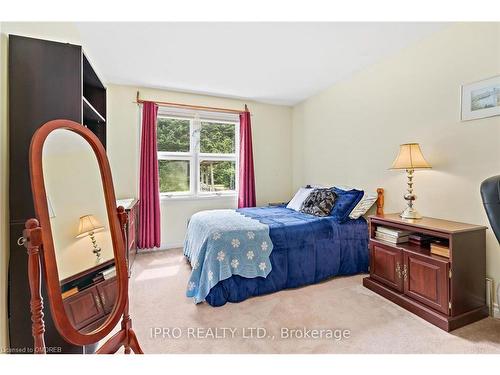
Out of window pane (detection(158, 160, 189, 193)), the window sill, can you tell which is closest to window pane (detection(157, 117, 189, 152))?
window pane (detection(158, 160, 189, 193))

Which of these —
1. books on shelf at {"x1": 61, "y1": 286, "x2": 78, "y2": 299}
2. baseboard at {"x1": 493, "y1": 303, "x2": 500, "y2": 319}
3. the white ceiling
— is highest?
the white ceiling

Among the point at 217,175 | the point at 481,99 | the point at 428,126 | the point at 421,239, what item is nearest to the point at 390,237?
the point at 421,239

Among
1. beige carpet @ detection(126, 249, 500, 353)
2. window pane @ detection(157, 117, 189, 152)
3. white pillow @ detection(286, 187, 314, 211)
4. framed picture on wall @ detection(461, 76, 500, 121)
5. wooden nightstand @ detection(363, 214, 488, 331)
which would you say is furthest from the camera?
window pane @ detection(157, 117, 189, 152)

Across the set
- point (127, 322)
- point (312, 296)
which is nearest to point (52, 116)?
point (127, 322)

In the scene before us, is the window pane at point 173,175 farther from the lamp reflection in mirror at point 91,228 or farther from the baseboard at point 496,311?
the baseboard at point 496,311

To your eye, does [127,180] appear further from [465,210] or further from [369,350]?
[465,210]

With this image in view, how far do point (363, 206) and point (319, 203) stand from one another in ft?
1.63

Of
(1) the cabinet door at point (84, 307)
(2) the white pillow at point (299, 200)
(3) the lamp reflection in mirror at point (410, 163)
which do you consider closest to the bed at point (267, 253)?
(2) the white pillow at point (299, 200)

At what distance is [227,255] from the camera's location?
2162 mm

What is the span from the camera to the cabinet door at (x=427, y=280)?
1.76m

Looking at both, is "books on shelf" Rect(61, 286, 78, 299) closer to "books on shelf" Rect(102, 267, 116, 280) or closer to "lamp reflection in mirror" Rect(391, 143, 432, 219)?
"books on shelf" Rect(102, 267, 116, 280)

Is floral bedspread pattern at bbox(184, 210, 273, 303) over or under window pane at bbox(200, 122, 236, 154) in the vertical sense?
under

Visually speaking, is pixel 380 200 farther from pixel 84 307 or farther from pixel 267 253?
pixel 84 307

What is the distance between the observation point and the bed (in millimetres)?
2133
